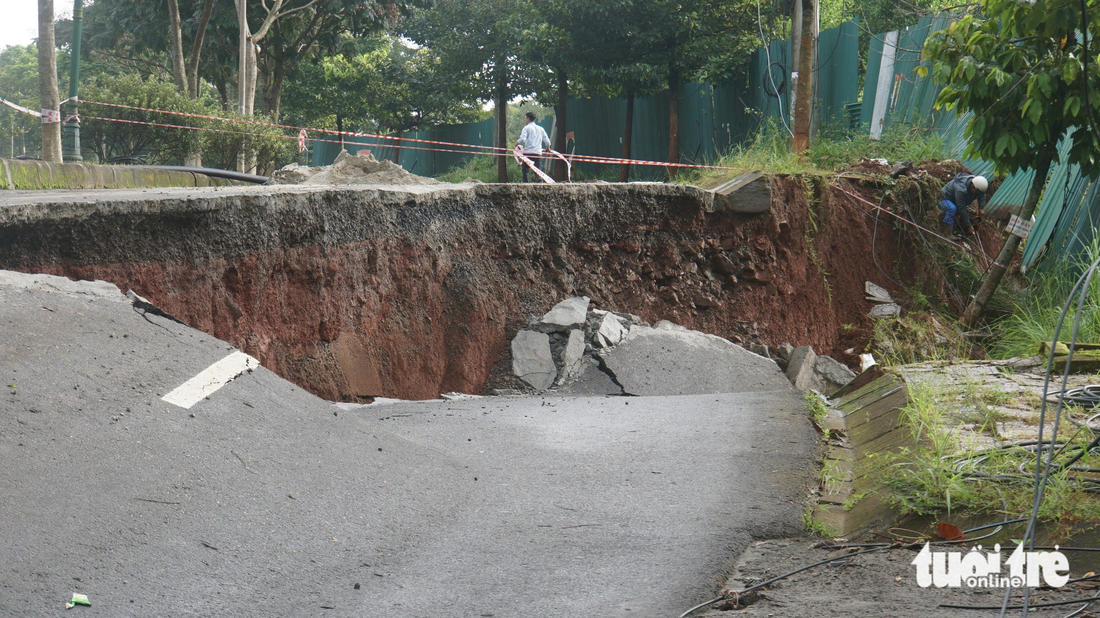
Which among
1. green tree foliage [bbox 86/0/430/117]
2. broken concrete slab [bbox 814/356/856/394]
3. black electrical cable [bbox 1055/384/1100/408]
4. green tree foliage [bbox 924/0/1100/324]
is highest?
green tree foliage [bbox 86/0/430/117]

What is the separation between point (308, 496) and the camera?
404 centimetres

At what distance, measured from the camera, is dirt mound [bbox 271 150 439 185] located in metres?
9.31

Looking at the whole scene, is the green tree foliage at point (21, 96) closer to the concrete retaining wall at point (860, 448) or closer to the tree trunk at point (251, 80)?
the tree trunk at point (251, 80)

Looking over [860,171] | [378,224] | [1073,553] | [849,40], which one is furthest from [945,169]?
[1073,553]

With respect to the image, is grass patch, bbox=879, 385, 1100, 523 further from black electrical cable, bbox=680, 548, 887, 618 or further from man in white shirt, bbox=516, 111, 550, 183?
man in white shirt, bbox=516, 111, 550, 183

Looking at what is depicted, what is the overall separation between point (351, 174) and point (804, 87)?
627 centimetres

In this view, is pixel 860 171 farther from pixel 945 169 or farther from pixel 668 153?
pixel 668 153

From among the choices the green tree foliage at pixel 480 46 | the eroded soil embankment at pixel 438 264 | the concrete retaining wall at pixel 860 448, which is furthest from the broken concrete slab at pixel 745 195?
the green tree foliage at pixel 480 46

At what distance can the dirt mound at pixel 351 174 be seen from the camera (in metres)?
9.31

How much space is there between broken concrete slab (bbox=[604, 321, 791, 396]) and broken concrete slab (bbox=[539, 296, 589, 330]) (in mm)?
491

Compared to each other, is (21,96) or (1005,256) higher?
(21,96)

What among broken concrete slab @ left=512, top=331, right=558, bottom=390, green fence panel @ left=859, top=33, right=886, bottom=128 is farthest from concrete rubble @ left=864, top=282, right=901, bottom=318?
broken concrete slab @ left=512, top=331, right=558, bottom=390

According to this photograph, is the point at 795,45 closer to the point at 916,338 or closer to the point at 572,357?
the point at 916,338

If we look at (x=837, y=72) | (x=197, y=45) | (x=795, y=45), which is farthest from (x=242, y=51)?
(x=837, y=72)
